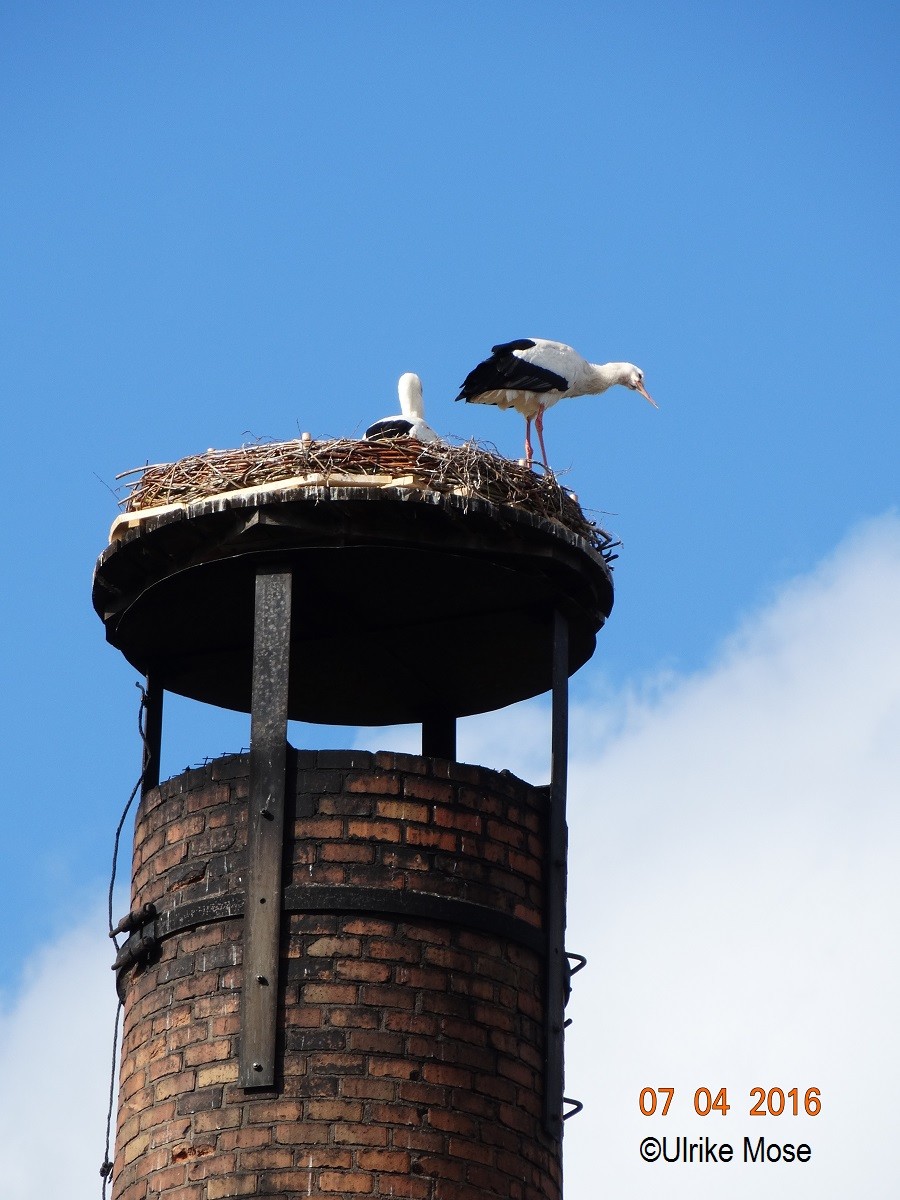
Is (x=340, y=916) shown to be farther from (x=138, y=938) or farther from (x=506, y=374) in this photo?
(x=506, y=374)

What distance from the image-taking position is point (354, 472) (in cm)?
1280

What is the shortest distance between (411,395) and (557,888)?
521 cm

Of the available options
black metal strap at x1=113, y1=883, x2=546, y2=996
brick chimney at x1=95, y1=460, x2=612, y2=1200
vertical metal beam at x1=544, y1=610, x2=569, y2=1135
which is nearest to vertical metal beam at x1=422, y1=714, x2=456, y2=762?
brick chimney at x1=95, y1=460, x2=612, y2=1200

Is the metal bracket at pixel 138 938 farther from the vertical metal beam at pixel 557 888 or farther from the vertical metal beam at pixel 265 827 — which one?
the vertical metal beam at pixel 557 888

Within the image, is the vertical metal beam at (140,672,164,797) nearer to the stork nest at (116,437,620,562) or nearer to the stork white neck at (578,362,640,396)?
the stork nest at (116,437,620,562)

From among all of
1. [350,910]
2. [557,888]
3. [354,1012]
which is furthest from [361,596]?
[354,1012]

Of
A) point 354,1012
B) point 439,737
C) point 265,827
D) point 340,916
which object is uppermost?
point 439,737

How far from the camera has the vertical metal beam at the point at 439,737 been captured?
594 inches

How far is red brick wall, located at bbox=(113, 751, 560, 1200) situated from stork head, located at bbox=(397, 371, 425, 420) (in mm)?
4810

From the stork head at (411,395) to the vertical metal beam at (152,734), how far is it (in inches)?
142

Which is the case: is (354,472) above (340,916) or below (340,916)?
above

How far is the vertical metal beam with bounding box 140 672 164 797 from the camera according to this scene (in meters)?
13.7

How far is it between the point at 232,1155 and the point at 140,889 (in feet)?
6.07

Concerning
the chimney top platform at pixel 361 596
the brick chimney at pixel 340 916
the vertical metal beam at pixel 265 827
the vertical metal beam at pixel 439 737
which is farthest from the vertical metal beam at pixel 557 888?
the vertical metal beam at pixel 439 737
